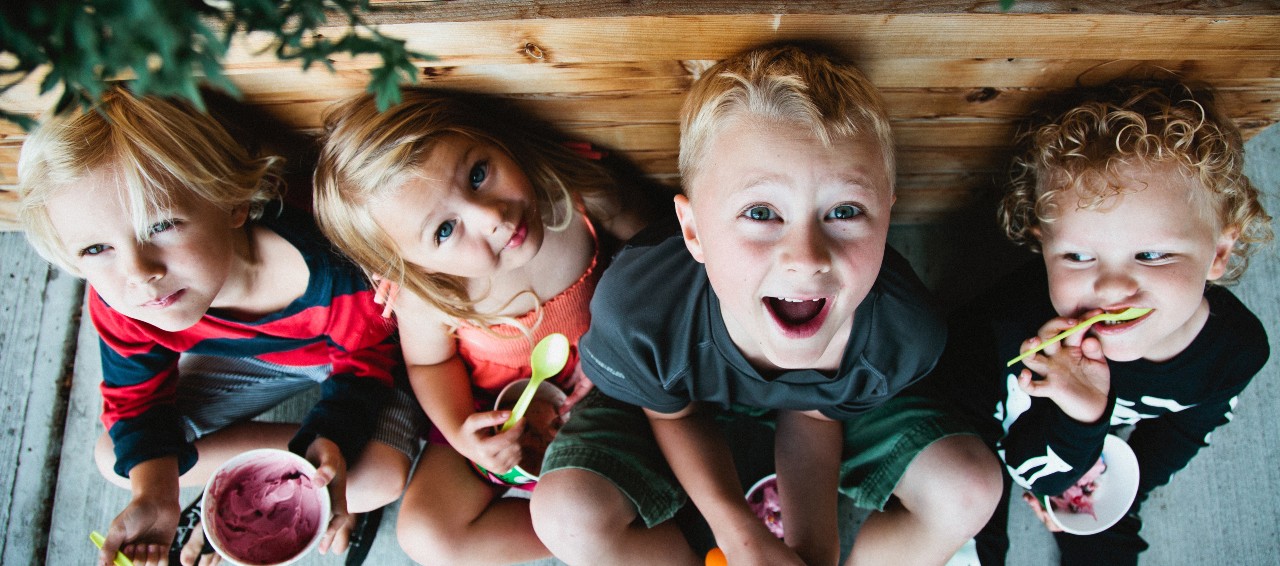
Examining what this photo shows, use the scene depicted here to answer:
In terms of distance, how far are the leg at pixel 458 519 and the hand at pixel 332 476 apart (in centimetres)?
12

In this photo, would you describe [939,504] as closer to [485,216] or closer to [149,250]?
[485,216]

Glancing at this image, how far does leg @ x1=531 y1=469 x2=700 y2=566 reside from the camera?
126cm

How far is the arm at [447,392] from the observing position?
4.53 feet

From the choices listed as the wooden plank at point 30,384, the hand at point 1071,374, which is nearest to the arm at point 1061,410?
the hand at point 1071,374

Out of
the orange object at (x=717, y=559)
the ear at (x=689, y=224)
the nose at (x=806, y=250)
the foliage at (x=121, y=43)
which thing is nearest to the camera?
the foliage at (x=121, y=43)

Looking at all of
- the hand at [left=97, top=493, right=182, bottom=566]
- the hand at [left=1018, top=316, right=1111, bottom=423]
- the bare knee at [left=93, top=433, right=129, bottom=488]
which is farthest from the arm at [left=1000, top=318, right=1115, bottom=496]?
the bare knee at [left=93, top=433, right=129, bottom=488]

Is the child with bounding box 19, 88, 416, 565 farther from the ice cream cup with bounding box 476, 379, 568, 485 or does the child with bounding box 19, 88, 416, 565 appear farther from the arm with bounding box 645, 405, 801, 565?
the arm with bounding box 645, 405, 801, 565

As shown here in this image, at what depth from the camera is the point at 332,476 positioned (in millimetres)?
1314

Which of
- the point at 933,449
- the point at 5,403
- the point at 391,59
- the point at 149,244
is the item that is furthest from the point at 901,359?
the point at 5,403

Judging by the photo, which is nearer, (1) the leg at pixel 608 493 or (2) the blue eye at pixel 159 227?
(2) the blue eye at pixel 159 227

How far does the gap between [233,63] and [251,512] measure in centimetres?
73

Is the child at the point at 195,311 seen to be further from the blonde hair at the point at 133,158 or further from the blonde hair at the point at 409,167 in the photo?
the blonde hair at the point at 409,167

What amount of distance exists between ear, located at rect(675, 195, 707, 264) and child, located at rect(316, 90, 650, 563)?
289 millimetres

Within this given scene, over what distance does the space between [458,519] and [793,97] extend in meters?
1.04
